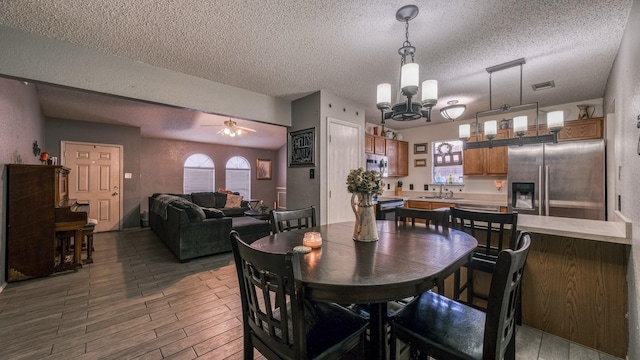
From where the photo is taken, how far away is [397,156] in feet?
18.7

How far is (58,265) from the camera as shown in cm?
316

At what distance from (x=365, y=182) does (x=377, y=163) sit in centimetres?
375

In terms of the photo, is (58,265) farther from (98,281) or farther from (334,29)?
(334,29)

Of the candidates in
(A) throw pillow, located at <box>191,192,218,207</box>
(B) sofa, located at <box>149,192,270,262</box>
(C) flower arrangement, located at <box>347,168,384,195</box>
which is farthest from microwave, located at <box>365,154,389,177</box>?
(A) throw pillow, located at <box>191,192,218,207</box>

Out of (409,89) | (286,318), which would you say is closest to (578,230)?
(409,89)

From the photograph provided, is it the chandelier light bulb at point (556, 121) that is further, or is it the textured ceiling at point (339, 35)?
the chandelier light bulb at point (556, 121)

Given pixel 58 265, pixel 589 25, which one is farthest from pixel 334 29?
pixel 58 265

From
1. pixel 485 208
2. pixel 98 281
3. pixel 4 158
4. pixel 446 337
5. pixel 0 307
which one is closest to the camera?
pixel 446 337

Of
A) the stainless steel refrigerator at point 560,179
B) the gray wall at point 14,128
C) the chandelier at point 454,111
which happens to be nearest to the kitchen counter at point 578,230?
the chandelier at point 454,111

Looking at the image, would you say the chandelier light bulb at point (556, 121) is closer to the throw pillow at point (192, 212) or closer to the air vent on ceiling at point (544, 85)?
the air vent on ceiling at point (544, 85)

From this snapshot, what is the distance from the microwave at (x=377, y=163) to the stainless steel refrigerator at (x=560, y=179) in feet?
7.07

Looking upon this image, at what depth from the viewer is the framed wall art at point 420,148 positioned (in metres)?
5.67

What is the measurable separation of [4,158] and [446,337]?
4.45 meters

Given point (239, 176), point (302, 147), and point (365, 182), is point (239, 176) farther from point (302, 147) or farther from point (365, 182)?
point (365, 182)
